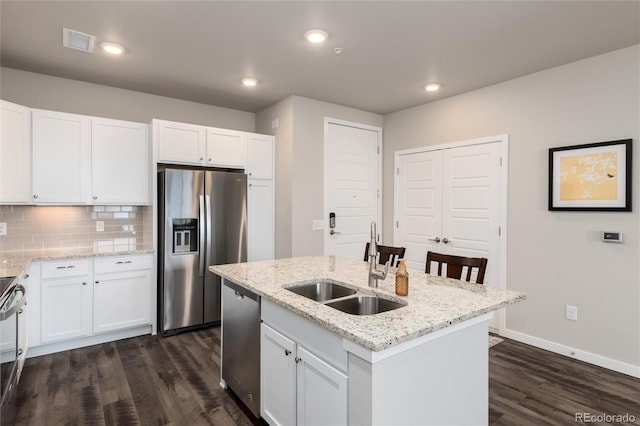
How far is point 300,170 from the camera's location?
13.8 feet

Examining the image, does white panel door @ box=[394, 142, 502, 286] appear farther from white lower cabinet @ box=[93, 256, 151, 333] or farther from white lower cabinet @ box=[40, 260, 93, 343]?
white lower cabinet @ box=[40, 260, 93, 343]

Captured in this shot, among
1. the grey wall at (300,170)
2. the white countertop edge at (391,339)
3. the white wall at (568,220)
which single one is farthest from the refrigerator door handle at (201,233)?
the white wall at (568,220)

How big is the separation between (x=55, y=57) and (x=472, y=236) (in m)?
4.40

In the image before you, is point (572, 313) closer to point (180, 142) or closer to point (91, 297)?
point (180, 142)

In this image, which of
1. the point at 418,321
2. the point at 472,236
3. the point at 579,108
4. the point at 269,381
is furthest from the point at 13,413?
the point at 579,108

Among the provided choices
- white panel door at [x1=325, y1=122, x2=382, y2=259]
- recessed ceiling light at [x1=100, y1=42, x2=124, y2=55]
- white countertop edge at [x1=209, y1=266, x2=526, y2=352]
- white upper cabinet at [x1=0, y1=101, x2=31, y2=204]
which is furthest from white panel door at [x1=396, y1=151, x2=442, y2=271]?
white upper cabinet at [x1=0, y1=101, x2=31, y2=204]

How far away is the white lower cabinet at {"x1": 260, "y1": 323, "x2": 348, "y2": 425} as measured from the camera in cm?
152

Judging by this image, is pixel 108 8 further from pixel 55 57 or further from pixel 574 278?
pixel 574 278

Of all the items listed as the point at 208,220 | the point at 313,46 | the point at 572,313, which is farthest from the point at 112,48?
the point at 572,313

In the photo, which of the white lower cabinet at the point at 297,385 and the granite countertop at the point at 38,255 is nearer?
the white lower cabinet at the point at 297,385

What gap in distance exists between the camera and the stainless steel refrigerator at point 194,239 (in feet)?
11.9

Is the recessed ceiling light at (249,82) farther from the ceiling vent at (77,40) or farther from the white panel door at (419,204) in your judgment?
the white panel door at (419,204)

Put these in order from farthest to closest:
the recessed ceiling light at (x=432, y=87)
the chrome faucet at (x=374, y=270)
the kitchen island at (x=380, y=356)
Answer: the recessed ceiling light at (x=432, y=87) < the chrome faucet at (x=374, y=270) < the kitchen island at (x=380, y=356)

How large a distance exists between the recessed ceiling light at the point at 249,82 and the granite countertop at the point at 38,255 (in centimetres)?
197
